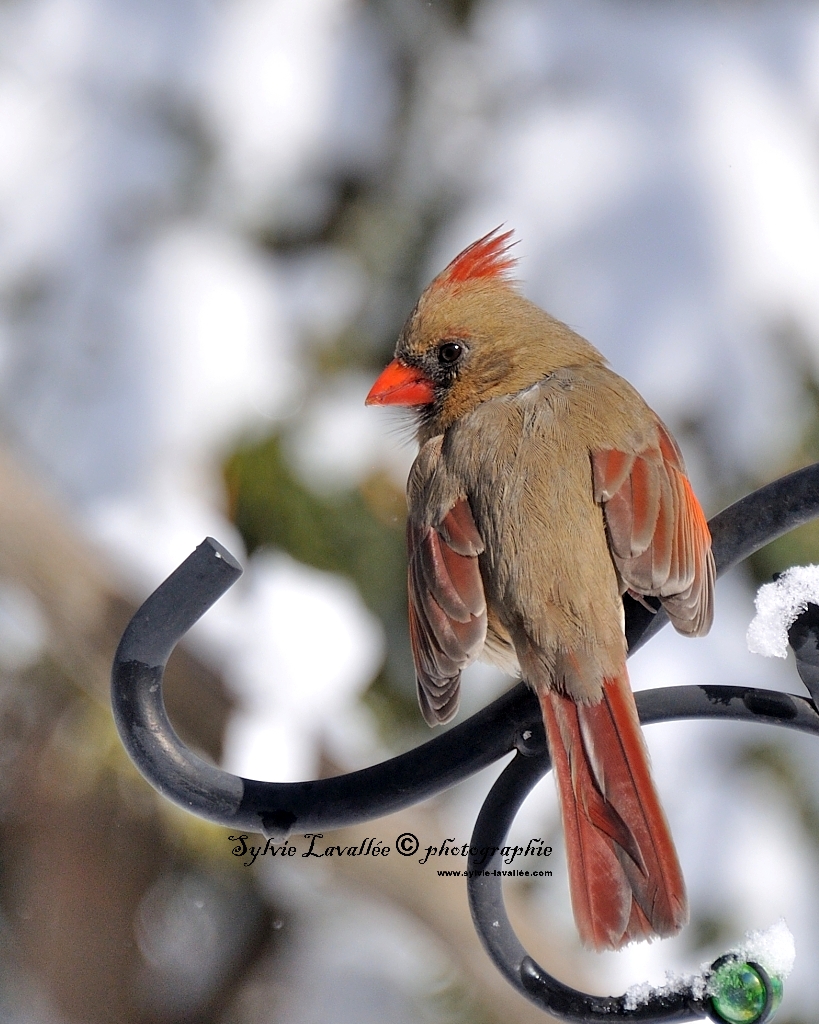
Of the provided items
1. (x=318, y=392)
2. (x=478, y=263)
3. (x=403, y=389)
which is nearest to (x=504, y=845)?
(x=403, y=389)

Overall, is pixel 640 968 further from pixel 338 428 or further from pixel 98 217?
pixel 98 217

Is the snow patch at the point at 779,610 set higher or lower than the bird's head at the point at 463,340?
lower

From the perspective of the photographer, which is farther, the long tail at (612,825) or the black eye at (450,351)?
the black eye at (450,351)

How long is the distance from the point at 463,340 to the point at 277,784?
3.10ft

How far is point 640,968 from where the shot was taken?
Result: 2668 mm

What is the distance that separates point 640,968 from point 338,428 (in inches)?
54.4

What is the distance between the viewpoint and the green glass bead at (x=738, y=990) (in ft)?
4.20

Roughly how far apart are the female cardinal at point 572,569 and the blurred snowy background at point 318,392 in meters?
0.95

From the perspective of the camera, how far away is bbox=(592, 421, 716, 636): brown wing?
165 centimetres

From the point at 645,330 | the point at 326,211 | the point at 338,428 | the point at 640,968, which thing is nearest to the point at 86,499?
the point at 338,428

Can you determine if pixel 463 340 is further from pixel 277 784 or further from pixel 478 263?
pixel 277 784

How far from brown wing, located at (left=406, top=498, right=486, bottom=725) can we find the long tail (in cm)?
17

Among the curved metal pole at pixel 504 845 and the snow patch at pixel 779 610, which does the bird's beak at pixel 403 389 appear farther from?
the snow patch at pixel 779 610

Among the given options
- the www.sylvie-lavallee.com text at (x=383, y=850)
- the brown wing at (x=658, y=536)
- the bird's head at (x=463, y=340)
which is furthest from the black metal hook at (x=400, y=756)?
the www.sylvie-lavallee.com text at (x=383, y=850)
